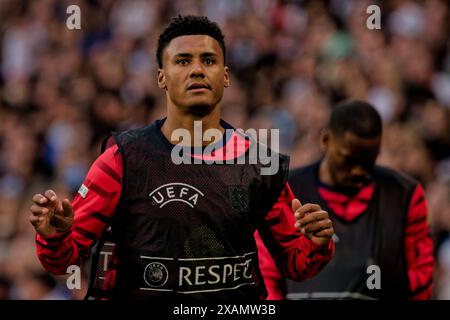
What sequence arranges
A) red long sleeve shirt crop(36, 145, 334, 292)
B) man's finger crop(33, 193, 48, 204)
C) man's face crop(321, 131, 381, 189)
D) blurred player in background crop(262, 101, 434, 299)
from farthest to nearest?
man's face crop(321, 131, 381, 189) → blurred player in background crop(262, 101, 434, 299) → red long sleeve shirt crop(36, 145, 334, 292) → man's finger crop(33, 193, 48, 204)

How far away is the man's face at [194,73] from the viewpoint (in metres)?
3.33

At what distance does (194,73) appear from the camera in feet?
10.9

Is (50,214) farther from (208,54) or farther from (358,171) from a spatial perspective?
(358,171)

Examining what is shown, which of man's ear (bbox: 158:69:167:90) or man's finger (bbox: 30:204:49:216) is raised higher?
man's ear (bbox: 158:69:167:90)

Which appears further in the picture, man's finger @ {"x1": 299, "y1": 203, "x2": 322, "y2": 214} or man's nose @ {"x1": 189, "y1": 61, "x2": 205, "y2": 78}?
man's nose @ {"x1": 189, "y1": 61, "x2": 205, "y2": 78}

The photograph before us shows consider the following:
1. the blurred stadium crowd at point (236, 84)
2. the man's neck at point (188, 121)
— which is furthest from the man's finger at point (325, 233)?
the blurred stadium crowd at point (236, 84)

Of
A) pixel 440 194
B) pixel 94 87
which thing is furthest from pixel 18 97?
pixel 440 194

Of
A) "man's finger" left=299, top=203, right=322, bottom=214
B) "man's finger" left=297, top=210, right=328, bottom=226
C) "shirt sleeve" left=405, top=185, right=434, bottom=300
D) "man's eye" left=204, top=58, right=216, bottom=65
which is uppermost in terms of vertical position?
"man's eye" left=204, top=58, right=216, bottom=65

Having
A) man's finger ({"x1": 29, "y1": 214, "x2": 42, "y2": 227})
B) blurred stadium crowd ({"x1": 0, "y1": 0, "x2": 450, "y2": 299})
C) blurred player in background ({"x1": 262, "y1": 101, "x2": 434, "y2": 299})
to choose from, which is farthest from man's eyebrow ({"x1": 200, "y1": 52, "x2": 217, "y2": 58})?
blurred stadium crowd ({"x1": 0, "y1": 0, "x2": 450, "y2": 299})

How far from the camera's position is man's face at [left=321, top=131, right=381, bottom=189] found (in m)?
4.84

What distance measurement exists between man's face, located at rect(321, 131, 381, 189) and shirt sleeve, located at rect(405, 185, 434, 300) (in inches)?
10.3

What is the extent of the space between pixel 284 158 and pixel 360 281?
1.37 meters

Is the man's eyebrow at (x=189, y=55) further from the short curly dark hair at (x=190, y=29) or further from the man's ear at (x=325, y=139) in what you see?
the man's ear at (x=325, y=139)

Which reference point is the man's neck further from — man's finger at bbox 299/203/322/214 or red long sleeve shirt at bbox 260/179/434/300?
red long sleeve shirt at bbox 260/179/434/300
